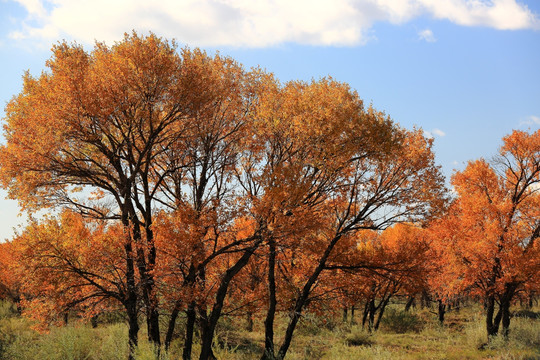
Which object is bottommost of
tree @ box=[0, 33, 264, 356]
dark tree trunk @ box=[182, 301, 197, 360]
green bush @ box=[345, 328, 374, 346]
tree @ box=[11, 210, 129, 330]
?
green bush @ box=[345, 328, 374, 346]

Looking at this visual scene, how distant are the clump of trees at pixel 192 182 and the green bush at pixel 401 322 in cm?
1518

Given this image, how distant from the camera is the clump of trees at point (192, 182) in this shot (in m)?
15.0

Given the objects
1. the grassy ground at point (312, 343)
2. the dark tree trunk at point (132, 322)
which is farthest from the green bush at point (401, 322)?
the dark tree trunk at point (132, 322)

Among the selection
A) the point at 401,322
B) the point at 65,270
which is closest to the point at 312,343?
the point at 401,322

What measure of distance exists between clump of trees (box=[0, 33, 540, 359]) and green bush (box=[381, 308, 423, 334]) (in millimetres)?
15179

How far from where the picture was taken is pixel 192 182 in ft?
64.8

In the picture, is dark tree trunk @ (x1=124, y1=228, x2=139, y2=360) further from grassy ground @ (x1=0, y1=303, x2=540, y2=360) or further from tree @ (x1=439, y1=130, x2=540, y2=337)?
tree @ (x1=439, y1=130, x2=540, y2=337)

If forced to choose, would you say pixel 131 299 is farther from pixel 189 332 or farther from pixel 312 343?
pixel 312 343

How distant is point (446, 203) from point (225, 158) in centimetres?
1101

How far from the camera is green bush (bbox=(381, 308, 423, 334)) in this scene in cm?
3704

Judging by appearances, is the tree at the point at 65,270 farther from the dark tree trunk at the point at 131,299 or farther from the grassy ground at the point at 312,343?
the grassy ground at the point at 312,343

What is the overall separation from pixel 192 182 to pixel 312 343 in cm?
1429

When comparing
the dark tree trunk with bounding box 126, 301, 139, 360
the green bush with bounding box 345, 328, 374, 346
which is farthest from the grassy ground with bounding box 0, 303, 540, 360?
the dark tree trunk with bounding box 126, 301, 139, 360

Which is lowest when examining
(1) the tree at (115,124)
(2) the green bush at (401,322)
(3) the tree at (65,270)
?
(2) the green bush at (401,322)
